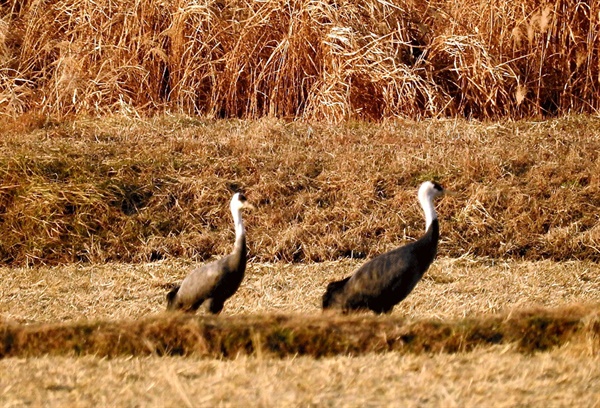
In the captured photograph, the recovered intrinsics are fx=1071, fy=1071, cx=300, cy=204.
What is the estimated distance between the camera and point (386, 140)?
30.1 feet

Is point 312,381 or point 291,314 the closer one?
point 312,381

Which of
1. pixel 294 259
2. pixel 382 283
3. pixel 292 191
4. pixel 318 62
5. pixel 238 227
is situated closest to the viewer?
pixel 382 283

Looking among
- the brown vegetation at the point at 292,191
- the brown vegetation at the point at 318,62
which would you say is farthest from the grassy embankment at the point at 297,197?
the brown vegetation at the point at 318,62

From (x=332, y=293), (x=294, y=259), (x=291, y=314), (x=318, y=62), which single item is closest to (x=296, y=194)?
(x=294, y=259)

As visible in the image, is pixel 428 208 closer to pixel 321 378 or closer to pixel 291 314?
pixel 291 314

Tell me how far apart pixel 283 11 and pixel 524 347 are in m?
7.47

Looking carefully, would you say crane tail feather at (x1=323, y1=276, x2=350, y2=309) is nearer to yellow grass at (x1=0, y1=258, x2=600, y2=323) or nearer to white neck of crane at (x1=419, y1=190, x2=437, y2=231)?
yellow grass at (x1=0, y1=258, x2=600, y2=323)

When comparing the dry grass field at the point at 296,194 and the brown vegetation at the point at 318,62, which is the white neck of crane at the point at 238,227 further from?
the brown vegetation at the point at 318,62

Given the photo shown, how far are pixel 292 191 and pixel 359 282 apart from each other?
116 inches

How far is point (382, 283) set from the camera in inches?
211

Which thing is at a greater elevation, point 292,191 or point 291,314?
point 291,314

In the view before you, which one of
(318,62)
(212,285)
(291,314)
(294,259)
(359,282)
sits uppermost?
(318,62)

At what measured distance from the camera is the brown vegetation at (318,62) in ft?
33.4

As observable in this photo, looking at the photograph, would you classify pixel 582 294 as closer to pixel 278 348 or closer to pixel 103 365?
pixel 278 348
